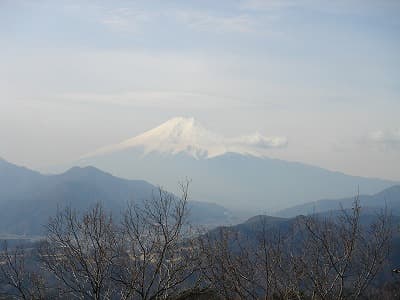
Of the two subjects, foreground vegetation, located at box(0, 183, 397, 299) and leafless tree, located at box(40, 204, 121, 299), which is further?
foreground vegetation, located at box(0, 183, 397, 299)

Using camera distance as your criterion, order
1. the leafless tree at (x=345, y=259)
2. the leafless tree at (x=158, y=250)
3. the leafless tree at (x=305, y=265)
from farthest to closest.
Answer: the leafless tree at (x=158, y=250) < the leafless tree at (x=305, y=265) < the leafless tree at (x=345, y=259)

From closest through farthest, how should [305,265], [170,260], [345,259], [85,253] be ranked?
[345,259]
[305,265]
[85,253]
[170,260]

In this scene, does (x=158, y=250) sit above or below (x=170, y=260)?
above

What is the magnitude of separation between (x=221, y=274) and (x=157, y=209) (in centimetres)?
264

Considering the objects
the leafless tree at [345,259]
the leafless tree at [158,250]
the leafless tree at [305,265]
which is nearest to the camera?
the leafless tree at [345,259]

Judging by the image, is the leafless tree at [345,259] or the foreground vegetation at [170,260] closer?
the leafless tree at [345,259]

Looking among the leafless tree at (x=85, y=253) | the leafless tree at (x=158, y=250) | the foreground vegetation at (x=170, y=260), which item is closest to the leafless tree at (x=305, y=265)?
the foreground vegetation at (x=170, y=260)

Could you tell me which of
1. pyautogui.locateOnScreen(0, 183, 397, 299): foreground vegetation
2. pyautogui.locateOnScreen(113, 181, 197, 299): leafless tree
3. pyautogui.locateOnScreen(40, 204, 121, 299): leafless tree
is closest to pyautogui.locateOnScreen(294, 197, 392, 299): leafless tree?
pyautogui.locateOnScreen(0, 183, 397, 299): foreground vegetation

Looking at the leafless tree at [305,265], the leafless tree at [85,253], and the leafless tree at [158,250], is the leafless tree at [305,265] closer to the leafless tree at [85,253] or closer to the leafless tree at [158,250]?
the leafless tree at [158,250]

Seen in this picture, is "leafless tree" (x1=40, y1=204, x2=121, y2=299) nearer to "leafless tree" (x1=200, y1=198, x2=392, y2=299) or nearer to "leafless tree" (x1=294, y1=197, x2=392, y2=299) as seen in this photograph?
"leafless tree" (x1=200, y1=198, x2=392, y2=299)

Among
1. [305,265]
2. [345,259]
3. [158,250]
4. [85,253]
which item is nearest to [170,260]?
[158,250]

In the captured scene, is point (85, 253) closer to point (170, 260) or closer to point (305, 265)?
point (170, 260)

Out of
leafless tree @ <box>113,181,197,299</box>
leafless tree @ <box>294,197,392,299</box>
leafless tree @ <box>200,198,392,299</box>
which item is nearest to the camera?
leafless tree @ <box>294,197,392,299</box>

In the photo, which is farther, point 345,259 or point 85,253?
point 85,253
